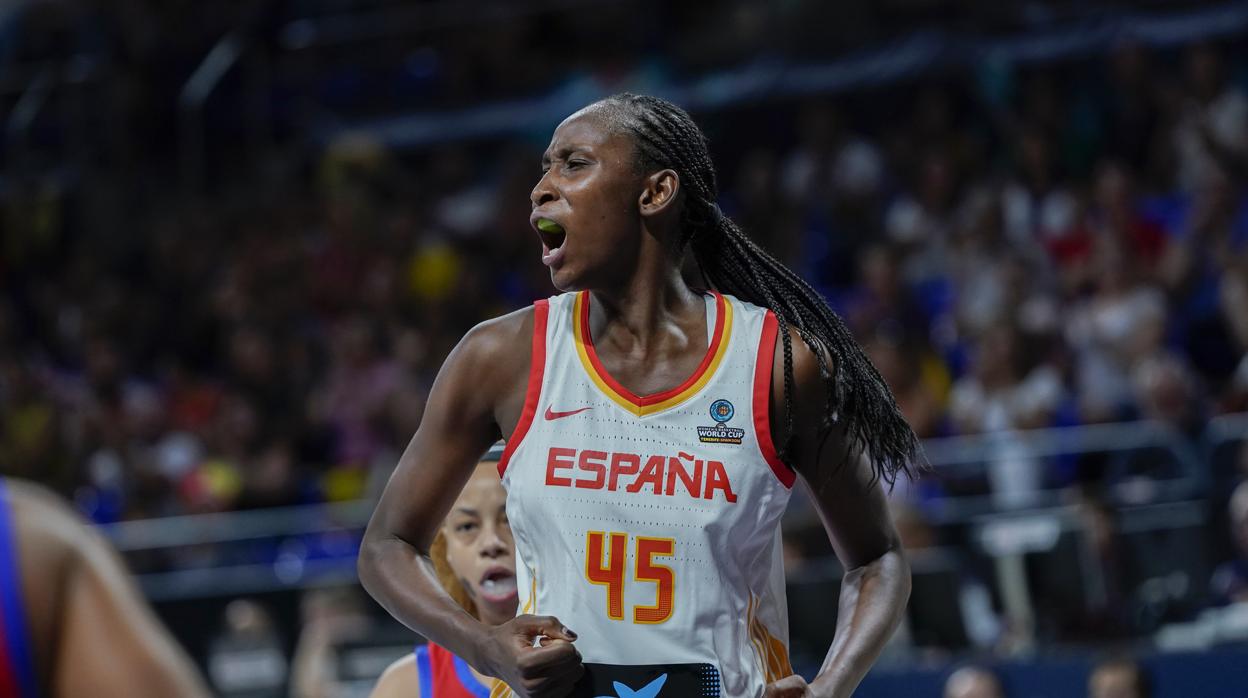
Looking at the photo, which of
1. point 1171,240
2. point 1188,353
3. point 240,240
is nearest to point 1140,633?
point 1188,353

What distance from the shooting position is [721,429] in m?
3.05

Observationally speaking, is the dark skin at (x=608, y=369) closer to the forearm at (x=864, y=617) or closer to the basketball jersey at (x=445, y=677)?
the forearm at (x=864, y=617)

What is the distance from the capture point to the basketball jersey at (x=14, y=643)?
1814mm

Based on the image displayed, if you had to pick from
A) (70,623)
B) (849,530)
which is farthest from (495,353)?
(70,623)

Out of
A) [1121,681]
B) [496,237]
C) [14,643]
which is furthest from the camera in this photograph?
[496,237]

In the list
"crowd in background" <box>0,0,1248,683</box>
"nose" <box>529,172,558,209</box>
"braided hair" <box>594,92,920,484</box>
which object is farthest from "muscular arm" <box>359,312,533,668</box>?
"crowd in background" <box>0,0,1248,683</box>

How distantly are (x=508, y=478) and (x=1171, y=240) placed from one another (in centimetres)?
670

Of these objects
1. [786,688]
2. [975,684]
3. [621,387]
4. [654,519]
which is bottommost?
[975,684]

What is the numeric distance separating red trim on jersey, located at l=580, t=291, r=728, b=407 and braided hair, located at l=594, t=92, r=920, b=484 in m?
0.12

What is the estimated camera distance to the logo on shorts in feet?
9.97

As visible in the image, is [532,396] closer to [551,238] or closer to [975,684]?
[551,238]

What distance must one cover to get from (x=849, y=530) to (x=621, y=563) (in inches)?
20.6

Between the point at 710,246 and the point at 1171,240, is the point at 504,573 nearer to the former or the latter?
the point at 710,246

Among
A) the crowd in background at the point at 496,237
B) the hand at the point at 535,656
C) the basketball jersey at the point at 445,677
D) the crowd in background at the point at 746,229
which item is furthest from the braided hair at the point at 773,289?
the crowd in background at the point at 746,229
